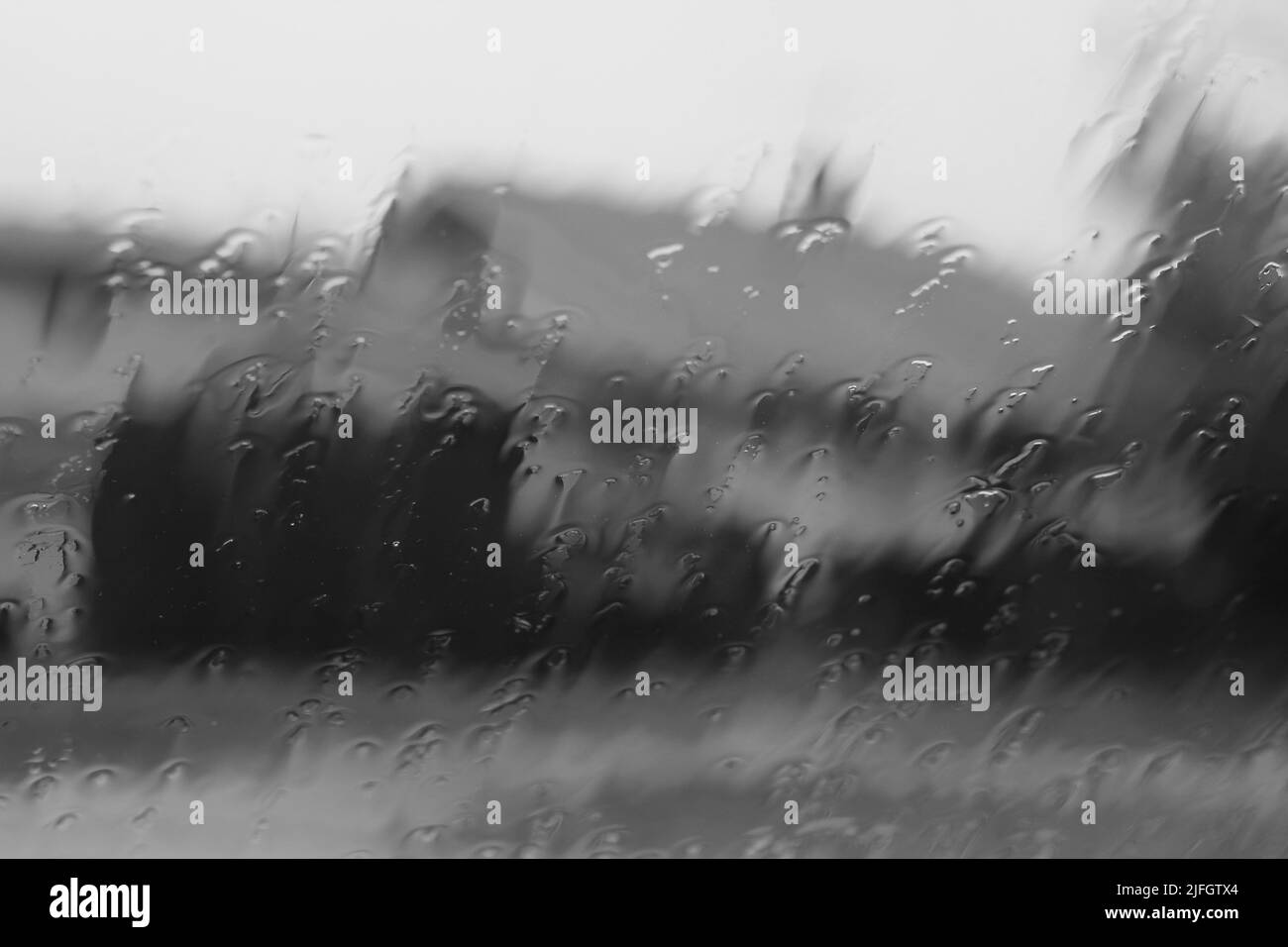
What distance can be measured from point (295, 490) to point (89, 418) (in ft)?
1.23

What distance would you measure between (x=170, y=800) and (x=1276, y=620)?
201cm

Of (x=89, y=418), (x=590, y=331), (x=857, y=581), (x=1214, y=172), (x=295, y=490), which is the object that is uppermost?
(x=1214, y=172)

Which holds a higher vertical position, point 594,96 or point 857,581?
point 594,96

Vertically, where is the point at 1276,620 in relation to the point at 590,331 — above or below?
below

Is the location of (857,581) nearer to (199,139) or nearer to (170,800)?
(170,800)

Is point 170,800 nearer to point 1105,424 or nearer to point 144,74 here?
point 144,74

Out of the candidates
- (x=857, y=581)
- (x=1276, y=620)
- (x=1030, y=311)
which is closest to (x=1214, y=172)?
(x=1030, y=311)

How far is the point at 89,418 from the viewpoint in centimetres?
169

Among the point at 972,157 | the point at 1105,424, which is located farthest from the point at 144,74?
the point at 1105,424

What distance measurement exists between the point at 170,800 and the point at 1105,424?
1.80 meters

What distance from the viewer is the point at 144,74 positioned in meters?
1.69

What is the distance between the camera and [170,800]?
1716mm

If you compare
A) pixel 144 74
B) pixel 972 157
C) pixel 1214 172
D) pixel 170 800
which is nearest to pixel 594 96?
pixel 972 157
